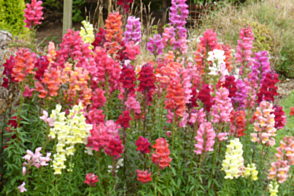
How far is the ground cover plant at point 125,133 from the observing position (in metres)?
3.06

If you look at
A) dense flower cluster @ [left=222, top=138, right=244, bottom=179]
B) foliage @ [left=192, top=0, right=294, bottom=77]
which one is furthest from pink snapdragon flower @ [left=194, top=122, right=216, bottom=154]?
foliage @ [left=192, top=0, right=294, bottom=77]

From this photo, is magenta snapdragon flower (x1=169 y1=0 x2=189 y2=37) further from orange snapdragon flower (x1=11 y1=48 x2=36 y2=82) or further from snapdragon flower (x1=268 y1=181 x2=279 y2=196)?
snapdragon flower (x1=268 y1=181 x2=279 y2=196)

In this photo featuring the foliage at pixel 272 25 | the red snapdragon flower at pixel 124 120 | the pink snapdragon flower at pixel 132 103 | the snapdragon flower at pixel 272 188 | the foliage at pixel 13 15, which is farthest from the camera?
the foliage at pixel 272 25

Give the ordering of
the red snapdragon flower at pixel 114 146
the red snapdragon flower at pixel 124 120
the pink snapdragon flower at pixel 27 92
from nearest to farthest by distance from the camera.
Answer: the red snapdragon flower at pixel 114 146 → the red snapdragon flower at pixel 124 120 → the pink snapdragon flower at pixel 27 92

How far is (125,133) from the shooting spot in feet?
10.9

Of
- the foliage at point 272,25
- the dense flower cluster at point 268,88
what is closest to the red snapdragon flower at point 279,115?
the dense flower cluster at point 268,88

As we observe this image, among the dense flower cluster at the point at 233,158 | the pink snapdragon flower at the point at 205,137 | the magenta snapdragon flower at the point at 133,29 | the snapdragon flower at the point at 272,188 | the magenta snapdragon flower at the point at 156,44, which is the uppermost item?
the magenta snapdragon flower at the point at 133,29

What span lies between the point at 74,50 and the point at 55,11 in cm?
1102

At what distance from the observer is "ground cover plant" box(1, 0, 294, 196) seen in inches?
120

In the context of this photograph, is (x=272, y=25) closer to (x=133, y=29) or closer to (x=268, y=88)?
(x=133, y=29)

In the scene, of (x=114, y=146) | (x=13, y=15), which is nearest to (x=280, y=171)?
(x=114, y=146)

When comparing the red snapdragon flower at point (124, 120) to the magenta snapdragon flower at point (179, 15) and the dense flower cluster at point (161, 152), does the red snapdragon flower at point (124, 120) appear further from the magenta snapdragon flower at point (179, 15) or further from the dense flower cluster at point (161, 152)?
the magenta snapdragon flower at point (179, 15)

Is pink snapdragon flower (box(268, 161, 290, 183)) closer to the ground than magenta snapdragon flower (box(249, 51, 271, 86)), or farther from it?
closer to the ground

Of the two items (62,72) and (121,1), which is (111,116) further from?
(121,1)
